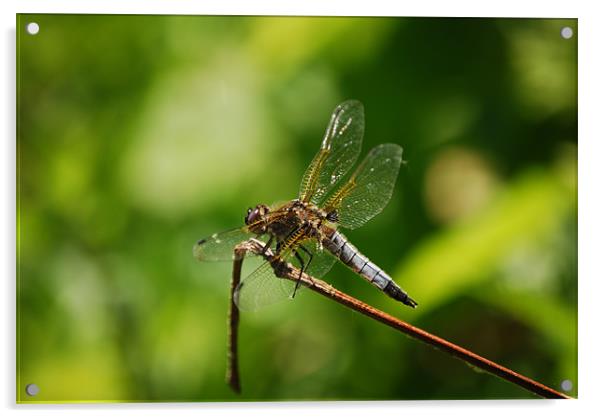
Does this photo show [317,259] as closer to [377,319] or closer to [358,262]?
[358,262]

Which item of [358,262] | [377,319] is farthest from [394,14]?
[377,319]

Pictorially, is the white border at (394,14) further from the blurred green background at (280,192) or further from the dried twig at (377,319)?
the dried twig at (377,319)

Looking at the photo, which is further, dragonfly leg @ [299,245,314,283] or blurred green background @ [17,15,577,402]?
blurred green background @ [17,15,577,402]

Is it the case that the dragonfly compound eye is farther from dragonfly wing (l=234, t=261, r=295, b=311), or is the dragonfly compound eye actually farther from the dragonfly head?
dragonfly wing (l=234, t=261, r=295, b=311)

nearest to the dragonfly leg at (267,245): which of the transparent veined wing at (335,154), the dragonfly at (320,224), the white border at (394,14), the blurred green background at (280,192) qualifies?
the dragonfly at (320,224)

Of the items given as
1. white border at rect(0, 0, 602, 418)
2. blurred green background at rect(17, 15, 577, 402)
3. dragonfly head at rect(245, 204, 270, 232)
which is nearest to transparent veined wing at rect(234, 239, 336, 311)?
dragonfly head at rect(245, 204, 270, 232)

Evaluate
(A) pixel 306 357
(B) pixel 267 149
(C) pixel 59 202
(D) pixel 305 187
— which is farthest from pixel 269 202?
(C) pixel 59 202

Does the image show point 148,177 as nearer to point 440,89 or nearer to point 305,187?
point 305,187
